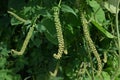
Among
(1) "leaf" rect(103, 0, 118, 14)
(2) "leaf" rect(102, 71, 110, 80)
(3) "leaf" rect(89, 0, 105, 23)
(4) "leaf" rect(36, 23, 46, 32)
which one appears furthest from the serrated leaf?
(4) "leaf" rect(36, 23, 46, 32)

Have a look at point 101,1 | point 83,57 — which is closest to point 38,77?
point 83,57

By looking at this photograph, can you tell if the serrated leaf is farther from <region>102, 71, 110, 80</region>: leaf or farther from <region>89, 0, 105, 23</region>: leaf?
<region>89, 0, 105, 23</region>: leaf

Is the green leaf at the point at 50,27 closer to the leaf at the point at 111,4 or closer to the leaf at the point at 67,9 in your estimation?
the leaf at the point at 67,9

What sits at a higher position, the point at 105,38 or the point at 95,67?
the point at 105,38

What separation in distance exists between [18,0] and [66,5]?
0.43 metres

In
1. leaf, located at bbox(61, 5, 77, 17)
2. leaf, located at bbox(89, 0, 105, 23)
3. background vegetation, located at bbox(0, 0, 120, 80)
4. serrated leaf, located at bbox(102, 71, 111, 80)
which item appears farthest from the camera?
serrated leaf, located at bbox(102, 71, 111, 80)

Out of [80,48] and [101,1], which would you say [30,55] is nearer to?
[80,48]

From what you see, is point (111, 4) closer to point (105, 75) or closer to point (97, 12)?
point (97, 12)

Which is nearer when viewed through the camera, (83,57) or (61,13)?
(61,13)

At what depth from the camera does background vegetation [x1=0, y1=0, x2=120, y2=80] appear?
2082mm

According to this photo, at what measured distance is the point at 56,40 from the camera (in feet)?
6.69

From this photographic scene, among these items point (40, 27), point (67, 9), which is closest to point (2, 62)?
point (40, 27)

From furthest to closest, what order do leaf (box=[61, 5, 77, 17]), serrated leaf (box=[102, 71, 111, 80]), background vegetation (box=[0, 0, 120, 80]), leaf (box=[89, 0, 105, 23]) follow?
serrated leaf (box=[102, 71, 111, 80])
leaf (box=[89, 0, 105, 23])
background vegetation (box=[0, 0, 120, 80])
leaf (box=[61, 5, 77, 17])

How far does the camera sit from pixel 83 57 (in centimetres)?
227
